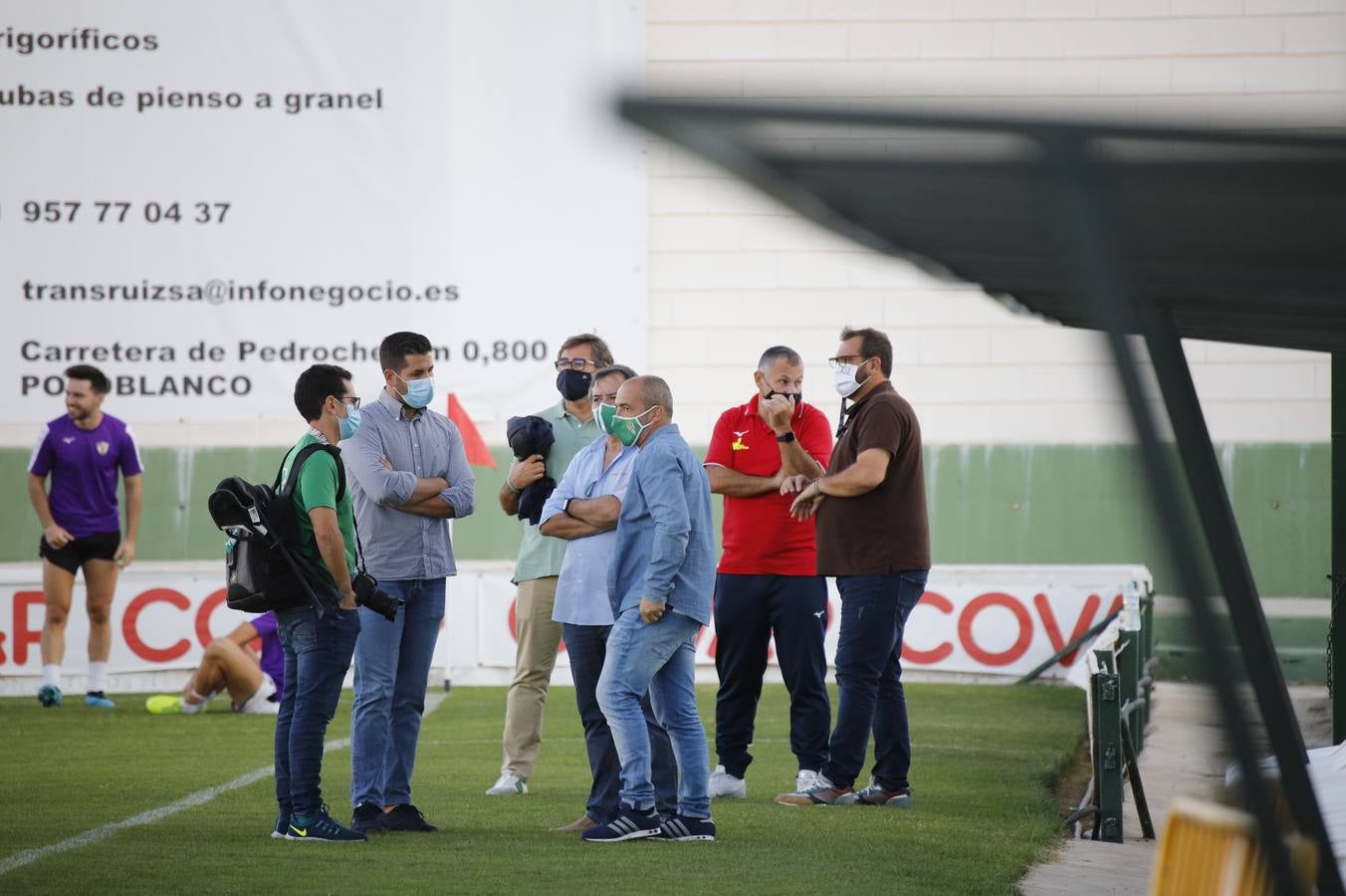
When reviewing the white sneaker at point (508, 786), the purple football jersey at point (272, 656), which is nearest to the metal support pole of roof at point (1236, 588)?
the white sneaker at point (508, 786)

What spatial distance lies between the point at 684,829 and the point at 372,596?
4.32 feet

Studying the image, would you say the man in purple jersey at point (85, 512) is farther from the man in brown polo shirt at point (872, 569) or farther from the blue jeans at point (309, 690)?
the man in brown polo shirt at point (872, 569)

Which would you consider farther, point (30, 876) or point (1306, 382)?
point (1306, 382)

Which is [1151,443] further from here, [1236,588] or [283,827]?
[283,827]

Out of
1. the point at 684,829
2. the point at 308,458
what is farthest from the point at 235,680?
the point at 684,829

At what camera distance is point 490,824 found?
6344 millimetres

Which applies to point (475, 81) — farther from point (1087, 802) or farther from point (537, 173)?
point (1087, 802)

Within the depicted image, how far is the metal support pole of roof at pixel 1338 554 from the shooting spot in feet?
22.3

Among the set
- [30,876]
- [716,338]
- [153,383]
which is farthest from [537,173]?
[30,876]

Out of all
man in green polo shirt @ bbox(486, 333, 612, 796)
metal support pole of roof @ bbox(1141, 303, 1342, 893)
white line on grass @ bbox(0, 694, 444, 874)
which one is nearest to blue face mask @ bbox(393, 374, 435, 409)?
man in green polo shirt @ bbox(486, 333, 612, 796)

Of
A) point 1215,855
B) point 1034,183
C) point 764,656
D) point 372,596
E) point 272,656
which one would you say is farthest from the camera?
point 272,656

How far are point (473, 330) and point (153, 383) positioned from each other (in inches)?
99.1

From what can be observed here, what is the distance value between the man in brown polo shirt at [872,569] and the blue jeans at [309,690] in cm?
189

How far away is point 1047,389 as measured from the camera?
14.0 metres
